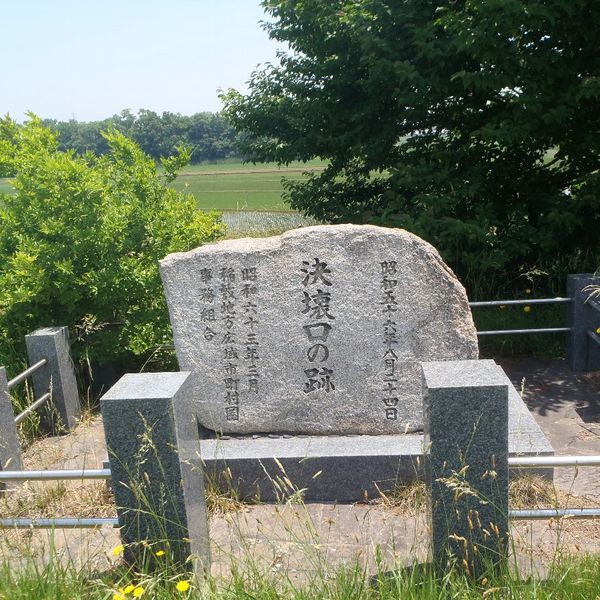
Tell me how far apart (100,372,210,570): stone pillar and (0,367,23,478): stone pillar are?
6.05ft

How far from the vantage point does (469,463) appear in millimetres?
2838

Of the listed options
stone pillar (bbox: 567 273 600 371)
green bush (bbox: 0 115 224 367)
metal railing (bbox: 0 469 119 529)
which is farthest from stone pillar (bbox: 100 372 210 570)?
stone pillar (bbox: 567 273 600 371)

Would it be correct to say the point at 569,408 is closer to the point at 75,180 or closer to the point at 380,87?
the point at 380,87

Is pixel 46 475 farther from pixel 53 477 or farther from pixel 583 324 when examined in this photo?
pixel 583 324

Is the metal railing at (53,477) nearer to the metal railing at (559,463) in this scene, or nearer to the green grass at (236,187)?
the metal railing at (559,463)

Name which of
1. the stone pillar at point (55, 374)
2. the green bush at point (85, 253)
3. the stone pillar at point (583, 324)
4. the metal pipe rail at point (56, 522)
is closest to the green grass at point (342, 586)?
the metal pipe rail at point (56, 522)

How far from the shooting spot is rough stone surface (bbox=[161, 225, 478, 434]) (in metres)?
4.65

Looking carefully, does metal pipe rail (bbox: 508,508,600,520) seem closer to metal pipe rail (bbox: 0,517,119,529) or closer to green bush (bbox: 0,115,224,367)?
metal pipe rail (bbox: 0,517,119,529)

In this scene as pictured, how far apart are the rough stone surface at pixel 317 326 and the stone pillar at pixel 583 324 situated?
6.38 feet

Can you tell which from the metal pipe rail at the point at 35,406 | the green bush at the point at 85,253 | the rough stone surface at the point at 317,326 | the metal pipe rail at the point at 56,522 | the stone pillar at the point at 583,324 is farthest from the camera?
the stone pillar at the point at 583,324

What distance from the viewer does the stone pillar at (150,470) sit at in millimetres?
2939

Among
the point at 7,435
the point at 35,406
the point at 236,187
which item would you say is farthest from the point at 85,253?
the point at 236,187

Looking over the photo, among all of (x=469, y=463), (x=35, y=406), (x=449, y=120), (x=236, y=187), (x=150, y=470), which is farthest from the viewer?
(x=236, y=187)

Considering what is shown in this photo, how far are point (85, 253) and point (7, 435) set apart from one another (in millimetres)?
1922
